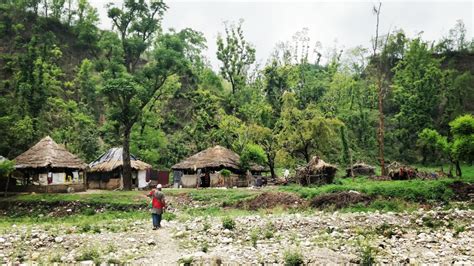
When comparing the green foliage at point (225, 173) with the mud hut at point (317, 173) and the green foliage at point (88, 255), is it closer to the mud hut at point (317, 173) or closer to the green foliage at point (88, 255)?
the mud hut at point (317, 173)

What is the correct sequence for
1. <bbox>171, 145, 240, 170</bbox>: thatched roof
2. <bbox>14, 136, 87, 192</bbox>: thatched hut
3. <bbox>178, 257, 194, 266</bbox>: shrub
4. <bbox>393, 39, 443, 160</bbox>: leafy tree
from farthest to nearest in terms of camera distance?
1. <bbox>393, 39, 443, 160</bbox>: leafy tree
2. <bbox>171, 145, 240, 170</bbox>: thatched roof
3. <bbox>14, 136, 87, 192</bbox>: thatched hut
4. <bbox>178, 257, 194, 266</bbox>: shrub

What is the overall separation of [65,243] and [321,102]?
4300 cm

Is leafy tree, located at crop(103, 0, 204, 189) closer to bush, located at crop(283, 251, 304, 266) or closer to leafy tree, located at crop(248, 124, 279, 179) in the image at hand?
leafy tree, located at crop(248, 124, 279, 179)

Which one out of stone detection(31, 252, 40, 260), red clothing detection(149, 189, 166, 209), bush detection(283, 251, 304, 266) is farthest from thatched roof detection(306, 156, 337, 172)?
stone detection(31, 252, 40, 260)

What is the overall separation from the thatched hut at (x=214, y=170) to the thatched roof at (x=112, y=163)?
343cm

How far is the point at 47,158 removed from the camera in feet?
104

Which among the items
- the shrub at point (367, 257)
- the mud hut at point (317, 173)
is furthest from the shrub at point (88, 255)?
the mud hut at point (317, 173)

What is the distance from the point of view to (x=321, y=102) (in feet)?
179

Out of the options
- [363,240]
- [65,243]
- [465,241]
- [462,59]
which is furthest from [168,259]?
[462,59]

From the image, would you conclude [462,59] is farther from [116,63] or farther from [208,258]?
[208,258]

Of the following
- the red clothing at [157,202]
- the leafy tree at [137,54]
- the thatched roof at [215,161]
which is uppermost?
the leafy tree at [137,54]

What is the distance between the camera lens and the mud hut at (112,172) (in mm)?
39656

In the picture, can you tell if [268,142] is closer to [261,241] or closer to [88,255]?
[261,241]

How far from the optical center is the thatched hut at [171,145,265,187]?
3722cm
